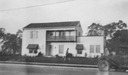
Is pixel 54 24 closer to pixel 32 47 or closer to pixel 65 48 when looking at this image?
pixel 65 48

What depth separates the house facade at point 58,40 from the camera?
42294 mm

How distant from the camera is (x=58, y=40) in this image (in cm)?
4481

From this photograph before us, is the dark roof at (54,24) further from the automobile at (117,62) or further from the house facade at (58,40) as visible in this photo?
the automobile at (117,62)

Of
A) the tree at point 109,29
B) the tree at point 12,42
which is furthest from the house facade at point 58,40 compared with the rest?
the tree at point 12,42

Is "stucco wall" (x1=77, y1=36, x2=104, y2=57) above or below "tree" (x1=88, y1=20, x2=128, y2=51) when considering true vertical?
below

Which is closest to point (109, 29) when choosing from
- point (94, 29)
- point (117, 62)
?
point (94, 29)

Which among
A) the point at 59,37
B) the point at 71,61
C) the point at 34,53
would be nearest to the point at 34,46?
the point at 34,53

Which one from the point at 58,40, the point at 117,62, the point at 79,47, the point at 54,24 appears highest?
A: the point at 54,24

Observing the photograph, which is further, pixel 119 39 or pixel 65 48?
pixel 119 39

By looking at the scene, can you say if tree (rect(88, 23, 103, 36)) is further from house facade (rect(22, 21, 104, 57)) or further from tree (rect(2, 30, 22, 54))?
tree (rect(2, 30, 22, 54))

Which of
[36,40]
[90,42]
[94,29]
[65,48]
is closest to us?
[90,42]

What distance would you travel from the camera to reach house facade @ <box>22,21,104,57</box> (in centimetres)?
4229

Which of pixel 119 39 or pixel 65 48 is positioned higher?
pixel 119 39

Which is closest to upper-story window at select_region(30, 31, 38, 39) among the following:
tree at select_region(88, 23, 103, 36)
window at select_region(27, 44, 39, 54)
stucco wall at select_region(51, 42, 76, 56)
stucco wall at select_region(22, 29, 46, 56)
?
stucco wall at select_region(22, 29, 46, 56)
